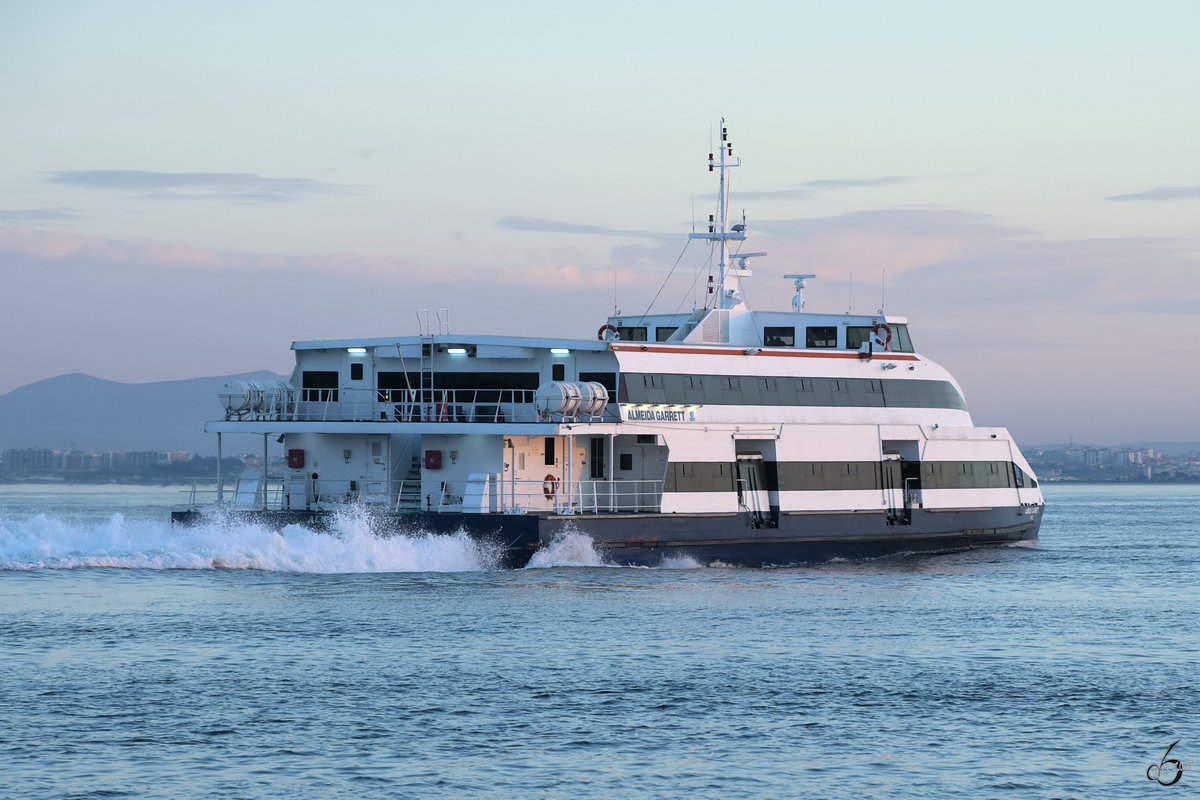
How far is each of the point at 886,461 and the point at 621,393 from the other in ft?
29.0

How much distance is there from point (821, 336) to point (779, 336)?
1146 mm

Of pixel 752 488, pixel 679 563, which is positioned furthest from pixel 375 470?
pixel 752 488

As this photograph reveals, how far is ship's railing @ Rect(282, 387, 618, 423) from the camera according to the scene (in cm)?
3594

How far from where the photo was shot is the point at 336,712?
68.8 feet

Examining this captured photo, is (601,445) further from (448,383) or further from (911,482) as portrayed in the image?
(911,482)

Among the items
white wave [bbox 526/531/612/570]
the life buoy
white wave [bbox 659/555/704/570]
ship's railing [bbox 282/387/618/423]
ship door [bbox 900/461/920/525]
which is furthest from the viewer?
the life buoy

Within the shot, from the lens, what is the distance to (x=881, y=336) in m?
42.5

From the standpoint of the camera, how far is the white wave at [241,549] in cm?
3425

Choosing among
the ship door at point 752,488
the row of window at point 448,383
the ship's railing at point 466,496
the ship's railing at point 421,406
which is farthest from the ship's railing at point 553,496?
the ship door at point 752,488

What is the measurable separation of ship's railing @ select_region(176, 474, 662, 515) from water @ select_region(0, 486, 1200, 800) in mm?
1500

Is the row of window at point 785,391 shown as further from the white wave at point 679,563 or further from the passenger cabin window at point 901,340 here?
the white wave at point 679,563

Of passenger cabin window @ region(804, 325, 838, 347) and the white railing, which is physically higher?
passenger cabin window @ region(804, 325, 838, 347)

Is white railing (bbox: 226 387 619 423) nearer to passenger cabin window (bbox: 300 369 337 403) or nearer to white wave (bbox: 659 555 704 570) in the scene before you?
passenger cabin window (bbox: 300 369 337 403)

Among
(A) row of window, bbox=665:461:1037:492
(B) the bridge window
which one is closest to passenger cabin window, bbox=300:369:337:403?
(A) row of window, bbox=665:461:1037:492
